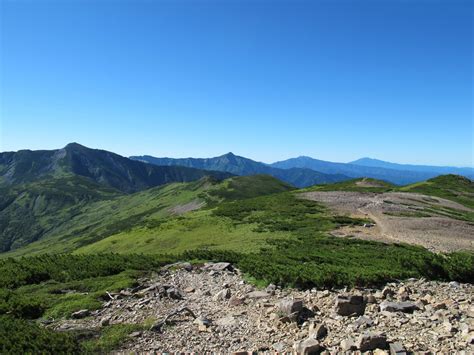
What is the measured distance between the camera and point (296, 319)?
50.3 feet

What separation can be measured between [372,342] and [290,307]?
4136mm

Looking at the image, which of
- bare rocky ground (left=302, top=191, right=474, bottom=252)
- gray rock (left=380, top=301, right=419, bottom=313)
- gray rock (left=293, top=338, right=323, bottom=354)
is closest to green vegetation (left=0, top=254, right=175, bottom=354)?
gray rock (left=293, top=338, right=323, bottom=354)

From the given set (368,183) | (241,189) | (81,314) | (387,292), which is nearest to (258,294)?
(387,292)

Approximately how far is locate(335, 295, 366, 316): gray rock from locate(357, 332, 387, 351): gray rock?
9.85 ft

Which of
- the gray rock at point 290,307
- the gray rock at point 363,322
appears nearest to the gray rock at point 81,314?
the gray rock at point 290,307

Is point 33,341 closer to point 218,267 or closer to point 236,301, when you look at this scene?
point 236,301

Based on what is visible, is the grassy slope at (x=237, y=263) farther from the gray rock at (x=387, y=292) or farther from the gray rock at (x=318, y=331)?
the gray rock at (x=318, y=331)

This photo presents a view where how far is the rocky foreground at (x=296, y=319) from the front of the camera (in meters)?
12.5

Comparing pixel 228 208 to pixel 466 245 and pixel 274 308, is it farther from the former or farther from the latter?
pixel 274 308

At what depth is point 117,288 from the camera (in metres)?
22.3

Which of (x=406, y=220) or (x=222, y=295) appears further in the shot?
(x=406, y=220)

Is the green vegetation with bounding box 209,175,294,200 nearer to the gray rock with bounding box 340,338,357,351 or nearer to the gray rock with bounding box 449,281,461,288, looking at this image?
the gray rock with bounding box 449,281,461,288

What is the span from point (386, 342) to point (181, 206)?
160 m

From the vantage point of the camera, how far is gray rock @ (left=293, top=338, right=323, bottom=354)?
495 inches
